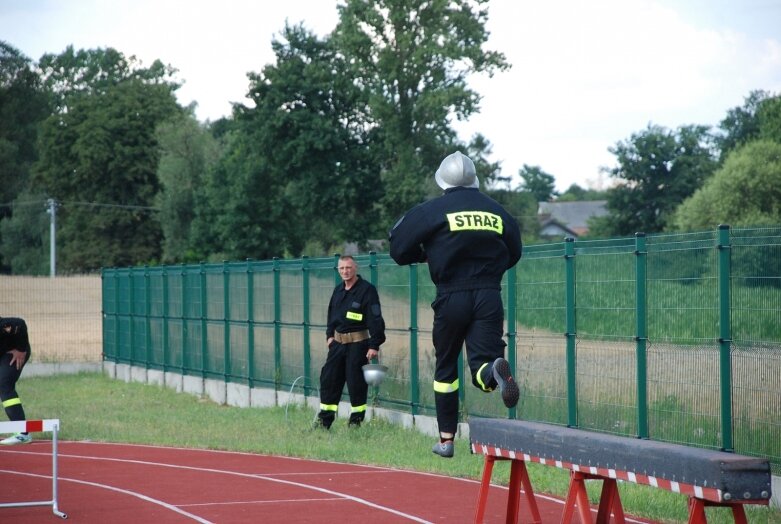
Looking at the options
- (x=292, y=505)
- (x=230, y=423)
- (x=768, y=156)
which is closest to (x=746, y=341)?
(x=292, y=505)

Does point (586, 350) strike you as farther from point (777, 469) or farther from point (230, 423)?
point (230, 423)

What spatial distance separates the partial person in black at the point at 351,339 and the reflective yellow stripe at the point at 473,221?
7.69 m

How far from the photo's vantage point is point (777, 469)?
1077 cm

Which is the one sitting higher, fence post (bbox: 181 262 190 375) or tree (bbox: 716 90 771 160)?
tree (bbox: 716 90 771 160)

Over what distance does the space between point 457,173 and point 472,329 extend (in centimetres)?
113

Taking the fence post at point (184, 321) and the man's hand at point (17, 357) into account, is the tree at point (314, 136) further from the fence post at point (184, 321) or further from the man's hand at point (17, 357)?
the man's hand at point (17, 357)

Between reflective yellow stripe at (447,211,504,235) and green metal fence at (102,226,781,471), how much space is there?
288 centimetres

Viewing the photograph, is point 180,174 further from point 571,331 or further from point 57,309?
point 571,331

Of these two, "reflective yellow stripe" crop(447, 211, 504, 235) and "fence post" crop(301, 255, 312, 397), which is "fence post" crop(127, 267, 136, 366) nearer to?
"fence post" crop(301, 255, 312, 397)

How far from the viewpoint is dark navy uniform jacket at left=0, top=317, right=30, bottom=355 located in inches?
664

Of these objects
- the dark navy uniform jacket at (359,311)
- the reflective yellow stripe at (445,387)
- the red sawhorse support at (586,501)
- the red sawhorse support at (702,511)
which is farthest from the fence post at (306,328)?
the red sawhorse support at (702,511)

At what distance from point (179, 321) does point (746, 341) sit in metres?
18.9

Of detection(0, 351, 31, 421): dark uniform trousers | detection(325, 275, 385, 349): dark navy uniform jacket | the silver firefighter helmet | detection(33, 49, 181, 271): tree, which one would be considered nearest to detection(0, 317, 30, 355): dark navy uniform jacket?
detection(0, 351, 31, 421): dark uniform trousers

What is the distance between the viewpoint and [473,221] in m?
9.04
